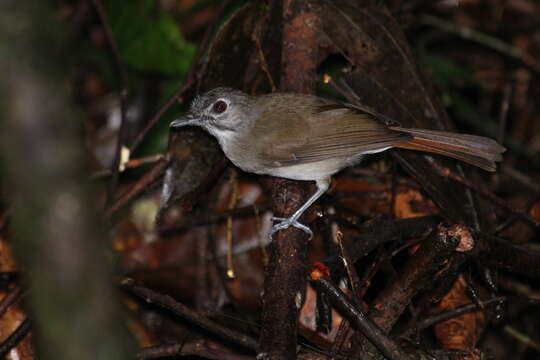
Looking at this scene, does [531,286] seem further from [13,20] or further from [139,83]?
[13,20]

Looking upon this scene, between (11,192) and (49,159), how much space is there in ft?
0.39

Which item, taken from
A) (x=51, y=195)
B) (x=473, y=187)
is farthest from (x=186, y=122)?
(x=51, y=195)

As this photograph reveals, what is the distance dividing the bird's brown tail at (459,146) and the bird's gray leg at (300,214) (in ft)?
1.83

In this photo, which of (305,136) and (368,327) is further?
(305,136)

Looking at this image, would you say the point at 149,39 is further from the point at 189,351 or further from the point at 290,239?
the point at 189,351

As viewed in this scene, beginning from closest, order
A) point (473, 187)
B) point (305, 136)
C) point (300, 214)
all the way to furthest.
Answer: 1. point (300, 214)
2. point (473, 187)
3. point (305, 136)

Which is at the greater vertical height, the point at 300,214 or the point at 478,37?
the point at 478,37

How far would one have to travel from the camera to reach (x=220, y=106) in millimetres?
4031

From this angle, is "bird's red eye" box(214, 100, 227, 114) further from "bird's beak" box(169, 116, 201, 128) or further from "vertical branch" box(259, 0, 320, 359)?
"vertical branch" box(259, 0, 320, 359)

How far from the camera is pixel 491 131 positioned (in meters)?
5.99

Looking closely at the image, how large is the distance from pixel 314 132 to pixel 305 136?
0.22 ft

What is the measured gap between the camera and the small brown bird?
12.3 feet

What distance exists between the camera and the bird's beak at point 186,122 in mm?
3873

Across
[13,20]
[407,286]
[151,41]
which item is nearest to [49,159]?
[13,20]
